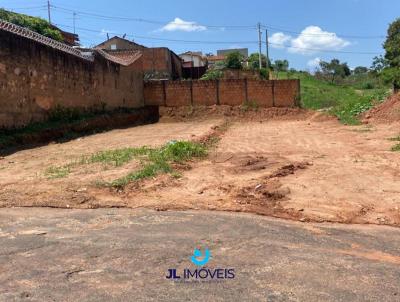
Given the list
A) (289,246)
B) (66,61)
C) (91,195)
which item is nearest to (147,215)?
(91,195)

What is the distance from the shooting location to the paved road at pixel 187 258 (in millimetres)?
3029

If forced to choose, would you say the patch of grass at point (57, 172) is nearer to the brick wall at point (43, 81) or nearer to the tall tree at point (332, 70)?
the brick wall at point (43, 81)

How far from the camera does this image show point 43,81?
50.1ft

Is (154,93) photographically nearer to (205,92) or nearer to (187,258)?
(205,92)

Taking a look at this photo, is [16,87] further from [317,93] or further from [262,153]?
[317,93]

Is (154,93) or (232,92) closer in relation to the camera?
(232,92)

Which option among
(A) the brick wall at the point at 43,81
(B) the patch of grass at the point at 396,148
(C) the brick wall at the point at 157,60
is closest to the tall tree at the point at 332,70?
(C) the brick wall at the point at 157,60

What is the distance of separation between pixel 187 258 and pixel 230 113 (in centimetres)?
2201

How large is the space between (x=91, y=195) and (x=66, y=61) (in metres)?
12.7

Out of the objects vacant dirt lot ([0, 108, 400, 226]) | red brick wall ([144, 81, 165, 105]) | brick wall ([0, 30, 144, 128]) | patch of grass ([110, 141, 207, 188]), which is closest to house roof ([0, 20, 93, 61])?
brick wall ([0, 30, 144, 128])

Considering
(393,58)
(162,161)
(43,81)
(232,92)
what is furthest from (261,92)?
(162,161)

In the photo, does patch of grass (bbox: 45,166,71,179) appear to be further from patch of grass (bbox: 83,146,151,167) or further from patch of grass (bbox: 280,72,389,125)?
patch of grass (bbox: 280,72,389,125)

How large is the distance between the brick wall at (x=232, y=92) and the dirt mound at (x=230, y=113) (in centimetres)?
40

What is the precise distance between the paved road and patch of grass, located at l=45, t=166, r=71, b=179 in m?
2.26
